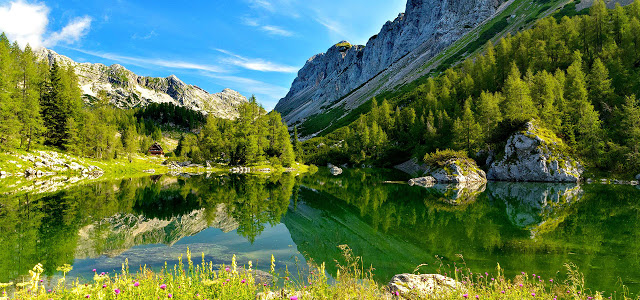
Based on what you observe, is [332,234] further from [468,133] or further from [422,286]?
[468,133]

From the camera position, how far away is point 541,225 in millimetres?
19328

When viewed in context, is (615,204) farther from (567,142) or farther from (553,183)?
(567,142)

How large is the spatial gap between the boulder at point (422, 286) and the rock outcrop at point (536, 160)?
53608 millimetres

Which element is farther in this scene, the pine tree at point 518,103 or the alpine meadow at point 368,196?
the pine tree at point 518,103

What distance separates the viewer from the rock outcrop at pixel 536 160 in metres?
49.3

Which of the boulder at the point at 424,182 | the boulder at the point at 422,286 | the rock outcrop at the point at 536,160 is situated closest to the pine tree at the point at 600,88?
the rock outcrop at the point at 536,160

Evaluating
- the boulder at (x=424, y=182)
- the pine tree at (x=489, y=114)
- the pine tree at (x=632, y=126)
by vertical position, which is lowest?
the boulder at (x=424, y=182)

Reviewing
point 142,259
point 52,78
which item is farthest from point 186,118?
point 142,259

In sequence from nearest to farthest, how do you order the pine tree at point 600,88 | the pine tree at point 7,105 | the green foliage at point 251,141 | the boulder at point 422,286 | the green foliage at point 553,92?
1. the boulder at point 422,286
2. the pine tree at point 7,105
3. the green foliage at point 553,92
4. the pine tree at point 600,88
5. the green foliage at point 251,141

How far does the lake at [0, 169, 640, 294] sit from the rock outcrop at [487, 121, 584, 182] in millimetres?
20860

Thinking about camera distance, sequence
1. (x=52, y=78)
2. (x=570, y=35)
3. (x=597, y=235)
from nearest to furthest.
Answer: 1. (x=597, y=235)
2. (x=52, y=78)
3. (x=570, y=35)

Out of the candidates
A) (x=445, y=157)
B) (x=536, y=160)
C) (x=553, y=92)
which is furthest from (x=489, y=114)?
(x=445, y=157)

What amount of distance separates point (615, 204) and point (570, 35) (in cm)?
7363

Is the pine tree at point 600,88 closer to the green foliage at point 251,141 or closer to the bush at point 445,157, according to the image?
the bush at point 445,157
